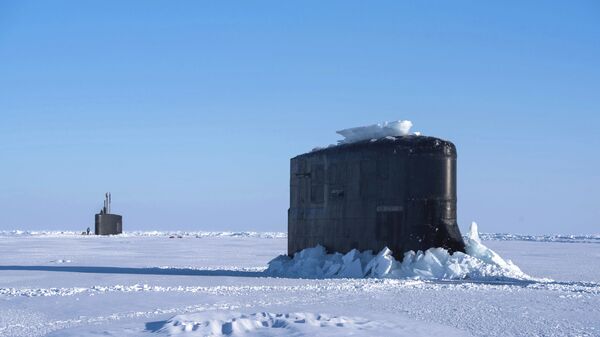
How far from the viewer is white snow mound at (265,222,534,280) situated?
15.2 m

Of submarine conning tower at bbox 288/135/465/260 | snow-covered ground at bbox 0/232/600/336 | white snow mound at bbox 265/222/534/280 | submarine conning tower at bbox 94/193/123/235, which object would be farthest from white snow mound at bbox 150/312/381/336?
submarine conning tower at bbox 94/193/123/235

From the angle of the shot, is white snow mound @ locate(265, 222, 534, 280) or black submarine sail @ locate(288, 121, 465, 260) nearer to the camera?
white snow mound @ locate(265, 222, 534, 280)

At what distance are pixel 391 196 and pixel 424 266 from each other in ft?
5.36

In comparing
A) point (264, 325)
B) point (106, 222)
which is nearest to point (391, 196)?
point (264, 325)

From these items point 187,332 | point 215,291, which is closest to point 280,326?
point 187,332

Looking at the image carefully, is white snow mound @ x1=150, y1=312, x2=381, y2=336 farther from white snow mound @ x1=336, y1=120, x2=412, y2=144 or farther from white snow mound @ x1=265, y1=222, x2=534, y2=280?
white snow mound @ x1=336, y1=120, x2=412, y2=144

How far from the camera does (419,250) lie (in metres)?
15.8

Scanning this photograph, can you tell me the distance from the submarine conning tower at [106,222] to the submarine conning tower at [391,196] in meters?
45.0

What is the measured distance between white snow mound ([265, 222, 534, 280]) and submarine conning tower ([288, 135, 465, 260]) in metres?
0.25

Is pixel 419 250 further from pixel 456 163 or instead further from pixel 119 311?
pixel 119 311

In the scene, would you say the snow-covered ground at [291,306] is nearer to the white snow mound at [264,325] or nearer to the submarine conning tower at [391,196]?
the white snow mound at [264,325]

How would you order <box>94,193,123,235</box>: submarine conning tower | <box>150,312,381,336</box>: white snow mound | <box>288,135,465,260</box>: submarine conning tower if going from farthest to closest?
1. <box>94,193,123,235</box>: submarine conning tower
2. <box>288,135,465,260</box>: submarine conning tower
3. <box>150,312,381,336</box>: white snow mound

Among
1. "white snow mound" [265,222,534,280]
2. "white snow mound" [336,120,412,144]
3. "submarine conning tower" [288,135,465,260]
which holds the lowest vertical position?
"white snow mound" [265,222,534,280]

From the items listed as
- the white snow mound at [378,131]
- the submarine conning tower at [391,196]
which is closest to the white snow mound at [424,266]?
the submarine conning tower at [391,196]
